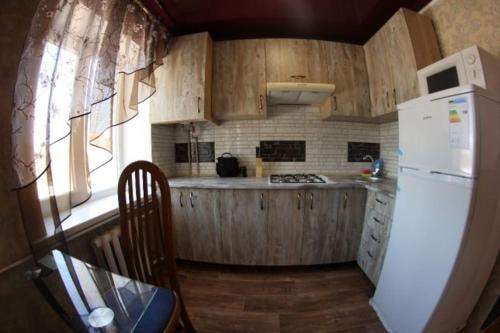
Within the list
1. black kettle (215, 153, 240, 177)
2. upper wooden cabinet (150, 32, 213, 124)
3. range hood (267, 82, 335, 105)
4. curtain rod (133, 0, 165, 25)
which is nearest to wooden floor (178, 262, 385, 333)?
black kettle (215, 153, 240, 177)

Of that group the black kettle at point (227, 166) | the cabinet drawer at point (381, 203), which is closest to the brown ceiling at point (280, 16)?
the black kettle at point (227, 166)

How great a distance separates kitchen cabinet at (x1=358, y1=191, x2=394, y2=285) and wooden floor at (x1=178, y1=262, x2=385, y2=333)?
18 centimetres

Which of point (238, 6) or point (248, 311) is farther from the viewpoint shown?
point (238, 6)

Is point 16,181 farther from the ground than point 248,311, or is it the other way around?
point 16,181

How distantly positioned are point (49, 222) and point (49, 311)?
1.97 ft

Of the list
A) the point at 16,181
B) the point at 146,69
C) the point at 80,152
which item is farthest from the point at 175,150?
the point at 16,181

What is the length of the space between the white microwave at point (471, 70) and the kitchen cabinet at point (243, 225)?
56.5 inches

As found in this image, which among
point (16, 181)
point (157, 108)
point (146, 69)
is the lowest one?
point (16, 181)

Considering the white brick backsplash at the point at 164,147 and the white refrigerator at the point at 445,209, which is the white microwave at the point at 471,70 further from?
the white brick backsplash at the point at 164,147

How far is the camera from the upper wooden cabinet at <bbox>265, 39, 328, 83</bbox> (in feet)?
5.94

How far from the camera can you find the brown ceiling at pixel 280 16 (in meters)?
1.45

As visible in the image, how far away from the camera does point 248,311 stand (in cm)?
130

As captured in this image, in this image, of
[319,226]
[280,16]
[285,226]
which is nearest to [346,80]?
[280,16]

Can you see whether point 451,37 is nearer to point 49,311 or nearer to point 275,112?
point 275,112
